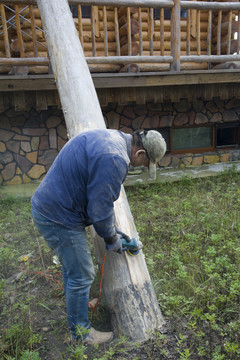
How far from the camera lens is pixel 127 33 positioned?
20.1 feet

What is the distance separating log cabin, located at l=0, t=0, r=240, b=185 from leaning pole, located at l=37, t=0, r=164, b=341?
3.72ft

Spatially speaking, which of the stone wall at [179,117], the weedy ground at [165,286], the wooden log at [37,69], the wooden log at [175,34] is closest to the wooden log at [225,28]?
the stone wall at [179,117]

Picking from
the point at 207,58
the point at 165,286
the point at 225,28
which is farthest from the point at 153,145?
the point at 225,28

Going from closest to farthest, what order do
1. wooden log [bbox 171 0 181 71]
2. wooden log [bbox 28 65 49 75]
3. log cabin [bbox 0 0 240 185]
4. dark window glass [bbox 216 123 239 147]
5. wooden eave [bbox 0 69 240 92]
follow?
wooden eave [bbox 0 69 240 92], log cabin [bbox 0 0 240 185], wooden log [bbox 171 0 181 71], wooden log [bbox 28 65 49 75], dark window glass [bbox 216 123 239 147]

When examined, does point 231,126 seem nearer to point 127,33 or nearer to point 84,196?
point 127,33

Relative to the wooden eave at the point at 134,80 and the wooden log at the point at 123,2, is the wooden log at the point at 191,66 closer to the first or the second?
the wooden eave at the point at 134,80

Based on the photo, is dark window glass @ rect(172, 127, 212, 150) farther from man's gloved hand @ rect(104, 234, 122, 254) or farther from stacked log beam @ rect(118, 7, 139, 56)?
man's gloved hand @ rect(104, 234, 122, 254)

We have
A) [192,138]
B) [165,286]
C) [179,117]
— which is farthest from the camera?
[192,138]

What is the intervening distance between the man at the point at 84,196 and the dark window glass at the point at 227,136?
6529 mm

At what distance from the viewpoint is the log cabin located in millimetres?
5695

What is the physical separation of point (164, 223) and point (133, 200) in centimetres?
134

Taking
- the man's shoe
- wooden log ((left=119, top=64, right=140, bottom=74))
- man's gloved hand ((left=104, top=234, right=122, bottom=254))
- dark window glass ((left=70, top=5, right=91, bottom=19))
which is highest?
dark window glass ((left=70, top=5, right=91, bottom=19))

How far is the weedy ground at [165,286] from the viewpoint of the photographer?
2.54 m

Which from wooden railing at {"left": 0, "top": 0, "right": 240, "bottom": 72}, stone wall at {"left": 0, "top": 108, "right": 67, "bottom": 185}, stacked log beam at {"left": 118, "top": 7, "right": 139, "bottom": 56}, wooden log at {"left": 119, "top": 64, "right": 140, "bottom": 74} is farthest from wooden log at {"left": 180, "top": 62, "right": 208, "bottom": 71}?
stone wall at {"left": 0, "top": 108, "right": 67, "bottom": 185}
